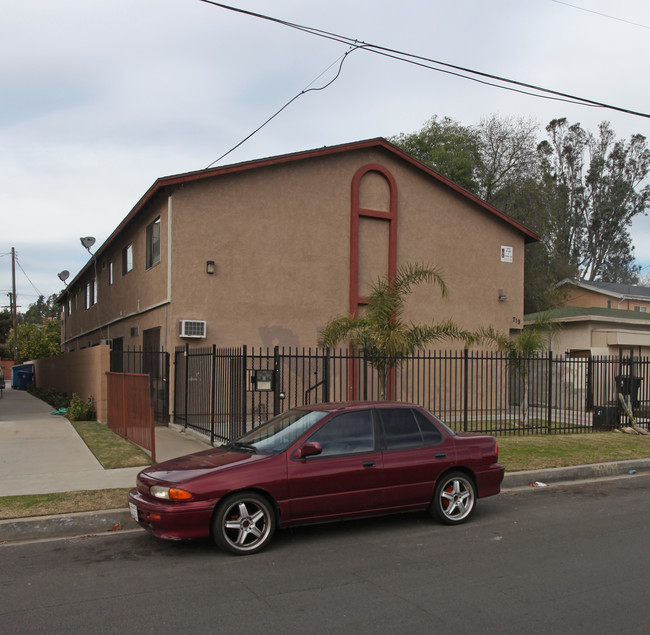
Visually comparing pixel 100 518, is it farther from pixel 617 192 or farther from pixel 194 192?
pixel 617 192

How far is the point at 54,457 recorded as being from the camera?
11125mm

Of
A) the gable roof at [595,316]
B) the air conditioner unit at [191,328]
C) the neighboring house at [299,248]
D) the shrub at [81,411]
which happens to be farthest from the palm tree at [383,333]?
the gable roof at [595,316]

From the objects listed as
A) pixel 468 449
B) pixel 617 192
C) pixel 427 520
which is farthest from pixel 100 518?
pixel 617 192

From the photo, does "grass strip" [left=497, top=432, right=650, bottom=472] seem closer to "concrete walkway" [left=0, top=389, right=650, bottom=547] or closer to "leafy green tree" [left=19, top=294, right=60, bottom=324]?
"concrete walkway" [left=0, top=389, right=650, bottom=547]

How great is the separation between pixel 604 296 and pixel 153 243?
32.3m

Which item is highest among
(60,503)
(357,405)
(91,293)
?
(91,293)

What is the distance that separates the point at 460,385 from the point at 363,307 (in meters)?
3.95

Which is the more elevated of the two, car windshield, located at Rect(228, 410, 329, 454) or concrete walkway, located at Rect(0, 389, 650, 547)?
car windshield, located at Rect(228, 410, 329, 454)

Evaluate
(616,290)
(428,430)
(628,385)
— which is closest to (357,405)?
(428,430)

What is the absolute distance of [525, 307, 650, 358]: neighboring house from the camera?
907 inches

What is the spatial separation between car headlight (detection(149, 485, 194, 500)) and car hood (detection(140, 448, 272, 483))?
9cm

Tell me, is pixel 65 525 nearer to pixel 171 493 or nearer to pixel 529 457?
pixel 171 493

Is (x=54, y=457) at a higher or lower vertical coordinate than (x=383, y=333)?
lower

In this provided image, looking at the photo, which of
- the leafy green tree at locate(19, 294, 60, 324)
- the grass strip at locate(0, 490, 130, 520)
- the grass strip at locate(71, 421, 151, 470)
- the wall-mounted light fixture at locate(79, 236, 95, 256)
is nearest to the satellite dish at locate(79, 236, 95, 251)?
the wall-mounted light fixture at locate(79, 236, 95, 256)
